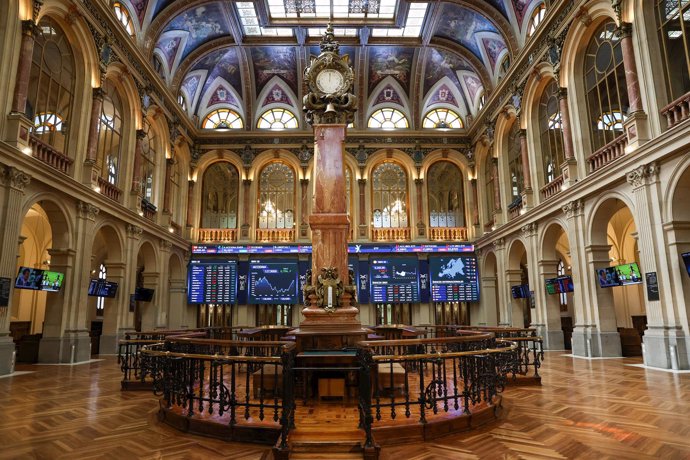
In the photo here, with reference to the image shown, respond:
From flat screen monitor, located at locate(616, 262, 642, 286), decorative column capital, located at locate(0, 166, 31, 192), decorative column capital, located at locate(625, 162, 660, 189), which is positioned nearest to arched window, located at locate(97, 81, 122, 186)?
decorative column capital, located at locate(0, 166, 31, 192)

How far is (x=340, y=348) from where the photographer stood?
283 inches

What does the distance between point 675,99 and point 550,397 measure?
7.71 m

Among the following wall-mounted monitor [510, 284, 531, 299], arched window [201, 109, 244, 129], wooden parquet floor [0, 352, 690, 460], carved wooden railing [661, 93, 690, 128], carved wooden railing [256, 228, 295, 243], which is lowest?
wooden parquet floor [0, 352, 690, 460]

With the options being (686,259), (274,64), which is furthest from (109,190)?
(686,259)

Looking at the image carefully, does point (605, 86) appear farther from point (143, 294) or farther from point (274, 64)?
point (143, 294)

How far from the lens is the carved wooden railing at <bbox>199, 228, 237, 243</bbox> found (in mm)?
22297

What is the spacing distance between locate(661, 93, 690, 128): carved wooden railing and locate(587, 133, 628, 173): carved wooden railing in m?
1.08

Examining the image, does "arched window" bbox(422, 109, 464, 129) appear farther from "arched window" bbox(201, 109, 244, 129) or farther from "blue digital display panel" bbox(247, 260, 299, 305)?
"blue digital display panel" bbox(247, 260, 299, 305)

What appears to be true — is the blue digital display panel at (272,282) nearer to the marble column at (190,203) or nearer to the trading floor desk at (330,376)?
the marble column at (190,203)

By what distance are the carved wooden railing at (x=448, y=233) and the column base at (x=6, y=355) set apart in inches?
692

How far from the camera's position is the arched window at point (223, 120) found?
Answer: 926 inches

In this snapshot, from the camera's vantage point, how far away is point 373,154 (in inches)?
905

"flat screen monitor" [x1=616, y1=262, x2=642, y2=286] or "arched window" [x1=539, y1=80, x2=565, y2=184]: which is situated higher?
"arched window" [x1=539, y1=80, x2=565, y2=184]

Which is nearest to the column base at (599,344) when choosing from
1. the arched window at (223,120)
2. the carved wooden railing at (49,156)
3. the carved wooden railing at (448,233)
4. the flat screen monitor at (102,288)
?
the carved wooden railing at (448,233)
